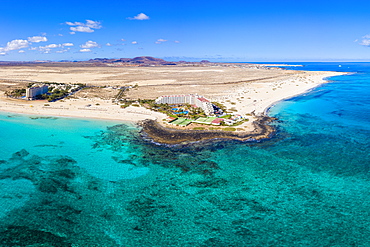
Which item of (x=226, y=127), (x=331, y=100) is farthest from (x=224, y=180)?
(x=331, y=100)

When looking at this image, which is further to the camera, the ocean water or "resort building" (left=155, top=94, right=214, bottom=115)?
"resort building" (left=155, top=94, right=214, bottom=115)

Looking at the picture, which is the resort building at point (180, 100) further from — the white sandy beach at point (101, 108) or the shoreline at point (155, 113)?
the shoreline at point (155, 113)

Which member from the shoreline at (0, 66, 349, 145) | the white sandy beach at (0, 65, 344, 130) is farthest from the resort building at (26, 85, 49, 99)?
the shoreline at (0, 66, 349, 145)

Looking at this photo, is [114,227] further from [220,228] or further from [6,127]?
[6,127]

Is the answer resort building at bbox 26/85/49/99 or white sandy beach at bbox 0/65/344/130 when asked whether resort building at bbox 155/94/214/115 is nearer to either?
white sandy beach at bbox 0/65/344/130

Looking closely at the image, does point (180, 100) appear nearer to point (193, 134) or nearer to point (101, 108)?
point (101, 108)

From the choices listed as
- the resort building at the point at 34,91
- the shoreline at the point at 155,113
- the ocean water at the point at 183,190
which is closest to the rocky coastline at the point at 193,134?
the shoreline at the point at 155,113
